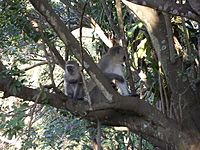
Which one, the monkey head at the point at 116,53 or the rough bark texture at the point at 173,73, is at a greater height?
the monkey head at the point at 116,53

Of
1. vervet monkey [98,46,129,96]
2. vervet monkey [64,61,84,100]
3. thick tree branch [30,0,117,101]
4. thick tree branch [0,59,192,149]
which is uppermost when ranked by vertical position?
vervet monkey [98,46,129,96]

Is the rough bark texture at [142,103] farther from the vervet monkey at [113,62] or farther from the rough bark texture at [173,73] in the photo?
the vervet monkey at [113,62]

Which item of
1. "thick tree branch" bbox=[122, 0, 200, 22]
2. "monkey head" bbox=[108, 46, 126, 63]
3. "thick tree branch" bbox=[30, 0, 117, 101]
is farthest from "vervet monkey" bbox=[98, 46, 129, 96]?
"thick tree branch" bbox=[122, 0, 200, 22]

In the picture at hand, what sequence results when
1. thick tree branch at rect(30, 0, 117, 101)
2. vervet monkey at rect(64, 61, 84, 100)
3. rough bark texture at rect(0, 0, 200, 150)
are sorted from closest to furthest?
thick tree branch at rect(30, 0, 117, 101) → rough bark texture at rect(0, 0, 200, 150) → vervet monkey at rect(64, 61, 84, 100)

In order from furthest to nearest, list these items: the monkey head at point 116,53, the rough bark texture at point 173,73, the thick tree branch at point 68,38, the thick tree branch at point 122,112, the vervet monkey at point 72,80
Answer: the monkey head at point 116,53 → the vervet monkey at point 72,80 → the rough bark texture at point 173,73 → the thick tree branch at point 122,112 → the thick tree branch at point 68,38

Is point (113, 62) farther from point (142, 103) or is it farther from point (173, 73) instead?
point (142, 103)

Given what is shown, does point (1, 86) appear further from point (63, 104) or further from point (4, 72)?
point (63, 104)

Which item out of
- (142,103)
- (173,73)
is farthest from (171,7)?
(173,73)

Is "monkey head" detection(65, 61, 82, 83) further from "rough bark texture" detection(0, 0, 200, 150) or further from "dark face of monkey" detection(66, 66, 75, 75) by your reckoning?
"rough bark texture" detection(0, 0, 200, 150)

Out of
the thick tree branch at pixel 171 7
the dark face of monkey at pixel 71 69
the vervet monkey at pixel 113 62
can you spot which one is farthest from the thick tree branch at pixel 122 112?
the vervet monkey at pixel 113 62

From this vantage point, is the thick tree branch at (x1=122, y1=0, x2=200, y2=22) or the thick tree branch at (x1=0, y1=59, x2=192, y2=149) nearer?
the thick tree branch at (x1=122, y1=0, x2=200, y2=22)

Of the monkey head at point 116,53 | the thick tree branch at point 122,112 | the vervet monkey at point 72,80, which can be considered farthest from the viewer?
the monkey head at point 116,53

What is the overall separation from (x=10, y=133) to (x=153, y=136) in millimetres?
1129

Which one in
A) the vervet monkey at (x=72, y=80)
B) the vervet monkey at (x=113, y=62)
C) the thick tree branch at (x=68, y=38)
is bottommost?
the thick tree branch at (x=68, y=38)
